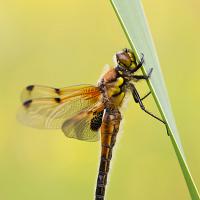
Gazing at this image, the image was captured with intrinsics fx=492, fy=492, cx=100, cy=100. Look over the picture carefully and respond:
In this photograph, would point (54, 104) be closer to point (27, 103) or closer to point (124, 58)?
point (27, 103)

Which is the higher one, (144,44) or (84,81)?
(84,81)

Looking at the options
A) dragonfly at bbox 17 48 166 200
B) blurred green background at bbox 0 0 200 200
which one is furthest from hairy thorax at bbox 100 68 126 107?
blurred green background at bbox 0 0 200 200

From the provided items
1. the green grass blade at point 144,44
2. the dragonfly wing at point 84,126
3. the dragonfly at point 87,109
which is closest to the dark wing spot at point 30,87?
the dragonfly at point 87,109

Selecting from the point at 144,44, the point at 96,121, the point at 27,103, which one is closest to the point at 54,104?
the point at 27,103

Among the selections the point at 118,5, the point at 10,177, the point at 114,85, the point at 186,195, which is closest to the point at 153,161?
the point at 186,195

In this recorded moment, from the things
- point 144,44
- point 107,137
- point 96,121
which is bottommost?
point 144,44

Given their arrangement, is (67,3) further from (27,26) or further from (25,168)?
(25,168)

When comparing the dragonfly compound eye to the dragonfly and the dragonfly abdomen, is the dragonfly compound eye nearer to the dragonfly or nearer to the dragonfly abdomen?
the dragonfly
